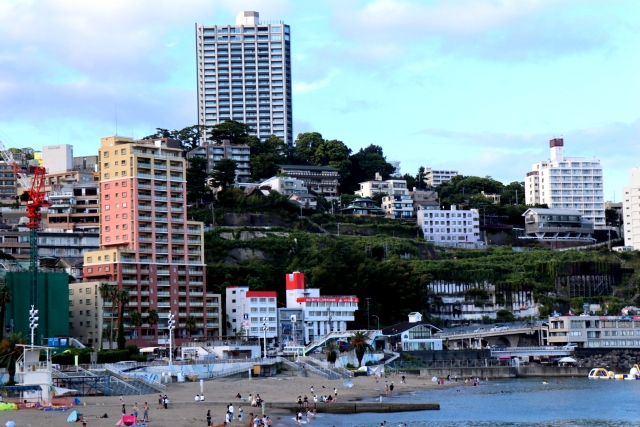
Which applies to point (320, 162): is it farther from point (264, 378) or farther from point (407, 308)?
point (264, 378)

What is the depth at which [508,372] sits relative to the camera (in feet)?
384

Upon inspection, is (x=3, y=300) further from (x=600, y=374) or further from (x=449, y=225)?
(x=449, y=225)

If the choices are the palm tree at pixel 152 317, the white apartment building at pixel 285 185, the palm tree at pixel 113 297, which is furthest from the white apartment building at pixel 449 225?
the palm tree at pixel 113 297

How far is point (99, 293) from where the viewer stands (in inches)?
4513

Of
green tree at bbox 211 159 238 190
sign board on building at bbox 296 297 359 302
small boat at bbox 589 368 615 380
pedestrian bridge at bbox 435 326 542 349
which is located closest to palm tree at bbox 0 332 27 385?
sign board on building at bbox 296 297 359 302

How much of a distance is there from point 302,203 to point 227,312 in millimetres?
43871

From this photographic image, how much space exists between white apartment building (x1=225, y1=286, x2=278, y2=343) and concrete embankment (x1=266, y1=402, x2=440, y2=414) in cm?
4661

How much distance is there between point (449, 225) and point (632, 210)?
32396 mm

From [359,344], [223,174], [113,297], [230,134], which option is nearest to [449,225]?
[223,174]

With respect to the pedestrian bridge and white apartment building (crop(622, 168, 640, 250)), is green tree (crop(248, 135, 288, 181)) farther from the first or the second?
the pedestrian bridge

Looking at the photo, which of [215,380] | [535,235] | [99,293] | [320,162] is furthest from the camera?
[320,162]

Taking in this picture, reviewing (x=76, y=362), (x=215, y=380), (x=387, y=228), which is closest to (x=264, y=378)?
(x=215, y=380)

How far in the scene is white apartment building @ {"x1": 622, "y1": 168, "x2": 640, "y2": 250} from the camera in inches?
6969

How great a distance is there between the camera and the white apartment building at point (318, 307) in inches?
5098
